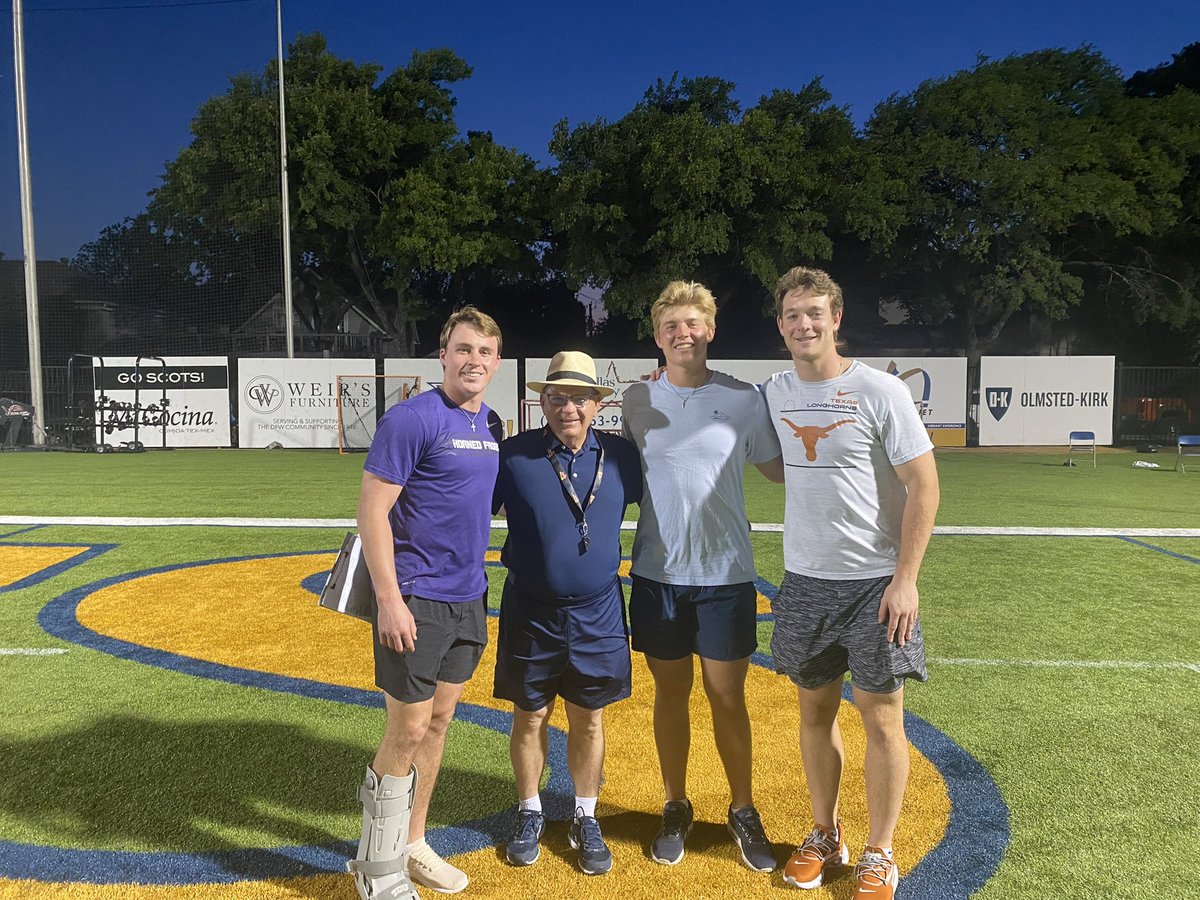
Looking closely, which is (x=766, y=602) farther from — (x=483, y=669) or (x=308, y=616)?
(x=308, y=616)

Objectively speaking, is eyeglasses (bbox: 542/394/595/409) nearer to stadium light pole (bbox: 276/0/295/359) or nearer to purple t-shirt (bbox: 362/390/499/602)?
purple t-shirt (bbox: 362/390/499/602)

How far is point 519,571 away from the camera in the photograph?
3.05 meters

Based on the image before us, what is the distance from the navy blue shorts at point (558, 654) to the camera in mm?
3033

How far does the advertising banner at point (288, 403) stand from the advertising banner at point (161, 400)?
0.88m

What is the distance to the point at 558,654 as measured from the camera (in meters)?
3.04

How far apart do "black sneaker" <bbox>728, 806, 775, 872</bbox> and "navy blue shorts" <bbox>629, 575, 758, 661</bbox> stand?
0.60 metres

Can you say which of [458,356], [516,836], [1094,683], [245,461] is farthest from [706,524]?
[245,461]

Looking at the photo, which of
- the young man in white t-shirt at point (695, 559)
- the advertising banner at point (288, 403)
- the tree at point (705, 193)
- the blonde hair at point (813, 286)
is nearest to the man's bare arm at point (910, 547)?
the young man in white t-shirt at point (695, 559)

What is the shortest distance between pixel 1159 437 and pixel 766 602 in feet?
80.7

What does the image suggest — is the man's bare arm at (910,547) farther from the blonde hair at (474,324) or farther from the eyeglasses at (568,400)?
the blonde hair at (474,324)

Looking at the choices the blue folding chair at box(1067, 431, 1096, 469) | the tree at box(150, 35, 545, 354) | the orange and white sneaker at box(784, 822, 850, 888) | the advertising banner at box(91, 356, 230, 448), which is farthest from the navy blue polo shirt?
the tree at box(150, 35, 545, 354)

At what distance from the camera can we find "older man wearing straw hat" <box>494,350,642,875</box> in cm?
301

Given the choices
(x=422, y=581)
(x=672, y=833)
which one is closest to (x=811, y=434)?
(x=422, y=581)

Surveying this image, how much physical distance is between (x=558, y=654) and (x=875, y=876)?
1.28 m
